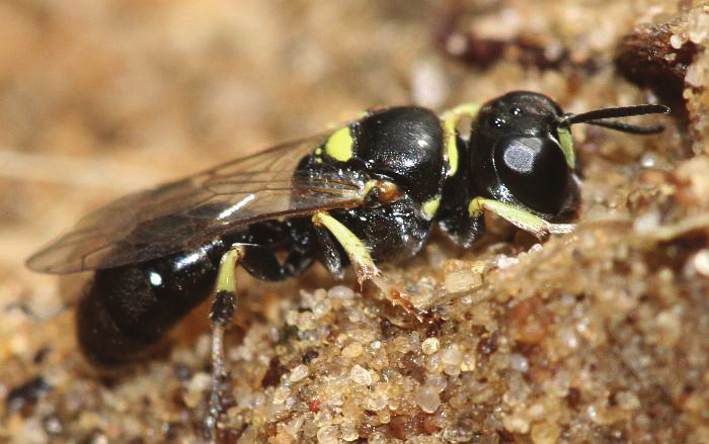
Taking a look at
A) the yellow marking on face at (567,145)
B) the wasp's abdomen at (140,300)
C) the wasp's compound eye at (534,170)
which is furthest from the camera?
the wasp's abdomen at (140,300)

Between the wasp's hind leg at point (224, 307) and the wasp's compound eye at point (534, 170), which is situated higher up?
the wasp's compound eye at point (534, 170)

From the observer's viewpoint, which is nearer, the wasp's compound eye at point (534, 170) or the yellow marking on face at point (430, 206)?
the wasp's compound eye at point (534, 170)

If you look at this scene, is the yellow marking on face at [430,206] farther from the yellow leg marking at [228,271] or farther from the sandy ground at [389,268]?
the yellow leg marking at [228,271]

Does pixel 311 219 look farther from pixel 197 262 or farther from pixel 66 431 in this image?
pixel 66 431

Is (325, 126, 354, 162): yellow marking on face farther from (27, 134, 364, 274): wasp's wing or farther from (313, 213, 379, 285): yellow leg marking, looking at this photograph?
(313, 213, 379, 285): yellow leg marking

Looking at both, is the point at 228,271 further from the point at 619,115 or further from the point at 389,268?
the point at 619,115

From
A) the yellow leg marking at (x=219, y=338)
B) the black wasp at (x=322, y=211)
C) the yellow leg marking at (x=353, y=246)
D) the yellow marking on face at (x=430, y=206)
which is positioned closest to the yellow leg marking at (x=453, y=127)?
the black wasp at (x=322, y=211)

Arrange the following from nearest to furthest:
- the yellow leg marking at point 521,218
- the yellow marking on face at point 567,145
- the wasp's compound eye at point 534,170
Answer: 1. the yellow leg marking at point 521,218
2. the wasp's compound eye at point 534,170
3. the yellow marking on face at point 567,145
